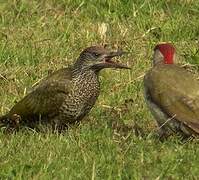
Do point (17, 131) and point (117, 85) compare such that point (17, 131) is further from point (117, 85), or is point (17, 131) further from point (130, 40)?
point (130, 40)

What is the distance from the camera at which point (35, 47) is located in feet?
36.1

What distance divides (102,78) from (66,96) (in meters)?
1.65

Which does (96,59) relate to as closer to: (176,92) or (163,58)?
(163,58)

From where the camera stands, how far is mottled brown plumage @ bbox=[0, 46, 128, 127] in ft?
28.3

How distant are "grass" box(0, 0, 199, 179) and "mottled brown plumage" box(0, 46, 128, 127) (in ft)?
0.65

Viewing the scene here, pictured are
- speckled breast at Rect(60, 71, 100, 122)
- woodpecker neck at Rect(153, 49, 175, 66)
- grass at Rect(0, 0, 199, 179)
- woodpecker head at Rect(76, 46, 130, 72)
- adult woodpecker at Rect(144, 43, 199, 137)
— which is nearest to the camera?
grass at Rect(0, 0, 199, 179)

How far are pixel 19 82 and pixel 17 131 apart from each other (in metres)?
1.51

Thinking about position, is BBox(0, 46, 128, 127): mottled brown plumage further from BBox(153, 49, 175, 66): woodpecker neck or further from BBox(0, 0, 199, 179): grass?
BBox(153, 49, 175, 66): woodpecker neck

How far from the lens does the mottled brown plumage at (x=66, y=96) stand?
8617 mm

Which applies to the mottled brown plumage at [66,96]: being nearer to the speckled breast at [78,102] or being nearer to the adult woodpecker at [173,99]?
the speckled breast at [78,102]

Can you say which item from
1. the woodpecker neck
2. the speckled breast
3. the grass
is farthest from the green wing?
the speckled breast

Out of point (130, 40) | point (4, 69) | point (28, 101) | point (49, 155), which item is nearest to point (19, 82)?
point (4, 69)

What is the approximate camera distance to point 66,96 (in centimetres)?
863

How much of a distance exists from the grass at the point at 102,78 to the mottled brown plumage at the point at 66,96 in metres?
0.20
